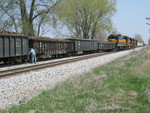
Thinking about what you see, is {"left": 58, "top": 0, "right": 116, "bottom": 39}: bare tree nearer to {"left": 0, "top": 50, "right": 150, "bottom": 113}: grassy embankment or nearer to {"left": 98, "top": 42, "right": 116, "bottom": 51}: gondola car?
{"left": 98, "top": 42, "right": 116, "bottom": 51}: gondola car

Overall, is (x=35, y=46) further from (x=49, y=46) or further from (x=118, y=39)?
(x=118, y=39)

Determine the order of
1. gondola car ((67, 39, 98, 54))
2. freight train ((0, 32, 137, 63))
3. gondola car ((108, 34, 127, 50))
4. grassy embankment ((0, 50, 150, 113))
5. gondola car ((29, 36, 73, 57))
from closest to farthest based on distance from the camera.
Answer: grassy embankment ((0, 50, 150, 113)) → freight train ((0, 32, 137, 63)) → gondola car ((29, 36, 73, 57)) → gondola car ((67, 39, 98, 54)) → gondola car ((108, 34, 127, 50))

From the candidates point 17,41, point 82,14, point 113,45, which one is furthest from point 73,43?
point 82,14

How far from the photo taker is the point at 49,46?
93.2 feet

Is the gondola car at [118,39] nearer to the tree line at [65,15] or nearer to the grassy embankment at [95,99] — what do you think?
the tree line at [65,15]

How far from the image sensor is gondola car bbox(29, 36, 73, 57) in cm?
2497

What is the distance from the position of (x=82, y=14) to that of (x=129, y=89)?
5026cm

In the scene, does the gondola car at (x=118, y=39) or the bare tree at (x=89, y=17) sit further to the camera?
the bare tree at (x=89, y=17)

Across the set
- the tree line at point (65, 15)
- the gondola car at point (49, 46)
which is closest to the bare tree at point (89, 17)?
the tree line at point (65, 15)

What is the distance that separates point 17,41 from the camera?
21.0 m

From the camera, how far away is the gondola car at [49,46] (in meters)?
25.0

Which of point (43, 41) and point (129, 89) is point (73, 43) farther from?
point (129, 89)

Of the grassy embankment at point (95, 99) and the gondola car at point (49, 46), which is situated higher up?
the gondola car at point (49, 46)

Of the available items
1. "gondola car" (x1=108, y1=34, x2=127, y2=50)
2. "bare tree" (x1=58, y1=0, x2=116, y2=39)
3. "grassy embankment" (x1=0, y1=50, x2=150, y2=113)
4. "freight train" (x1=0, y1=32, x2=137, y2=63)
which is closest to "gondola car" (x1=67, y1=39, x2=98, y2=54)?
"freight train" (x1=0, y1=32, x2=137, y2=63)
